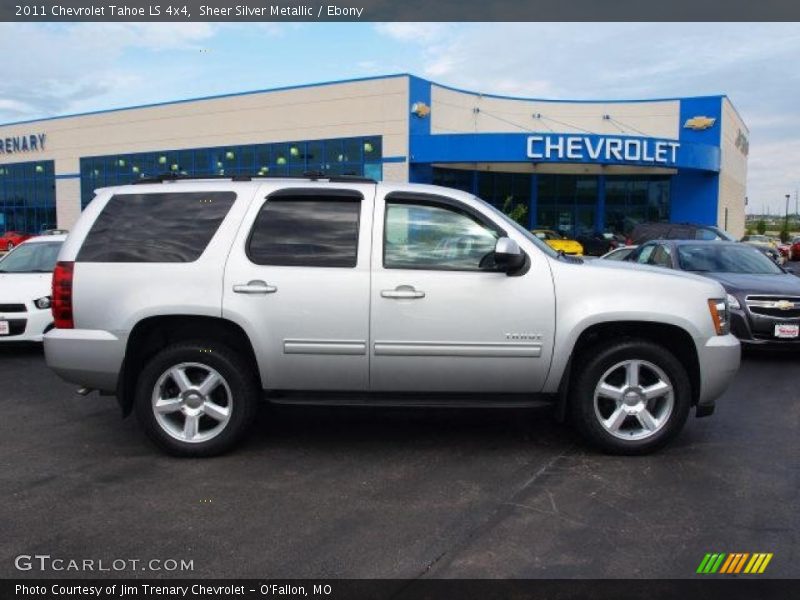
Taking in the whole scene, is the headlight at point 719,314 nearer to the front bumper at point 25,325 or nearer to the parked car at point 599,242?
the front bumper at point 25,325

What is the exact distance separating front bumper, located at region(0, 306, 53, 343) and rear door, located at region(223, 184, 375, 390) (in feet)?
16.0

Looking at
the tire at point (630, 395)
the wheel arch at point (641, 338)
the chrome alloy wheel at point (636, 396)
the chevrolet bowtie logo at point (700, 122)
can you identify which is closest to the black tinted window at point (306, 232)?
the wheel arch at point (641, 338)

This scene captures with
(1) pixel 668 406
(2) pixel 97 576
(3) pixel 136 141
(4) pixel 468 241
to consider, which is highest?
(3) pixel 136 141

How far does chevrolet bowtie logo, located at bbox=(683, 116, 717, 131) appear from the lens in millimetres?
35281

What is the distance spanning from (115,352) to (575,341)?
3.09m

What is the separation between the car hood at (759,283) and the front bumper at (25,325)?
8272 mm

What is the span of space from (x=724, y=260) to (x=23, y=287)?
9.15 meters

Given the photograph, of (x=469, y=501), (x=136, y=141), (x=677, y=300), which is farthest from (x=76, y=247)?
(x=136, y=141)

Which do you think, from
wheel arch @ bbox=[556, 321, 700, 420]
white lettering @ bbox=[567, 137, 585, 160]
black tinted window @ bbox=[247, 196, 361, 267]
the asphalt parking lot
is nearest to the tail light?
the asphalt parking lot

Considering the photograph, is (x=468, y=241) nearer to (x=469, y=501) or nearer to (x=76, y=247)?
(x=469, y=501)

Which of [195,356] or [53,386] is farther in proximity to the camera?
[53,386]

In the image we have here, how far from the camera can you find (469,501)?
13.6 feet

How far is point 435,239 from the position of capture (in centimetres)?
488

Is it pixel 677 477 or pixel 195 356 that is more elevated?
pixel 195 356
